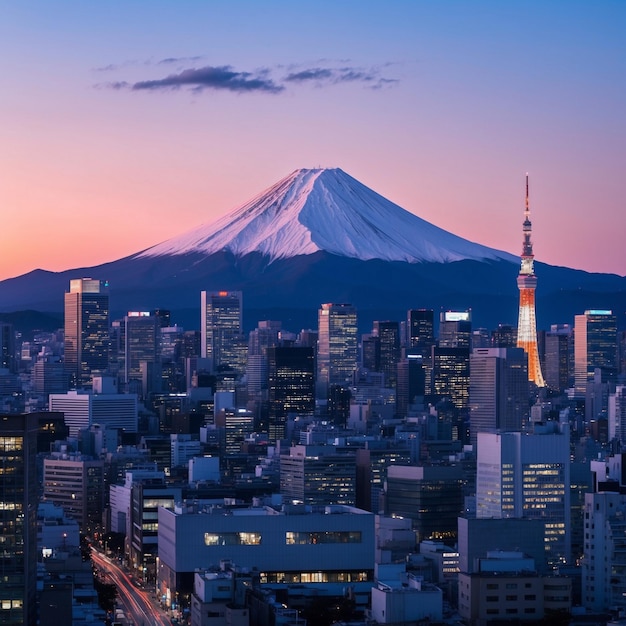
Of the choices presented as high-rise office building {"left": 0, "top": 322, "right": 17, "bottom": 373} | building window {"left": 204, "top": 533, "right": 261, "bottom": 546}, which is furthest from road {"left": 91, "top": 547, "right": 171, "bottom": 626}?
high-rise office building {"left": 0, "top": 322, "right": 17, "bottom": 373}

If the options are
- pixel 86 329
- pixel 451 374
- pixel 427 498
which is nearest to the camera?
pixel 427 498

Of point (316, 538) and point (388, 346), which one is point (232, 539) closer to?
point (316, 538)

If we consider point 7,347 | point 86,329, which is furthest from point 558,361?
point 7,347

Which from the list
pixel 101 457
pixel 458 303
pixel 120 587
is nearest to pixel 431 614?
pixel 120 587

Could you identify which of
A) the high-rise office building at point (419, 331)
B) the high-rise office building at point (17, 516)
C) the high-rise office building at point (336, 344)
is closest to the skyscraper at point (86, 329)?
the high-rise office building at point (336, 344)

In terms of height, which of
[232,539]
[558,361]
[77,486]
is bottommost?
[77,486]

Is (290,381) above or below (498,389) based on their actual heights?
above
